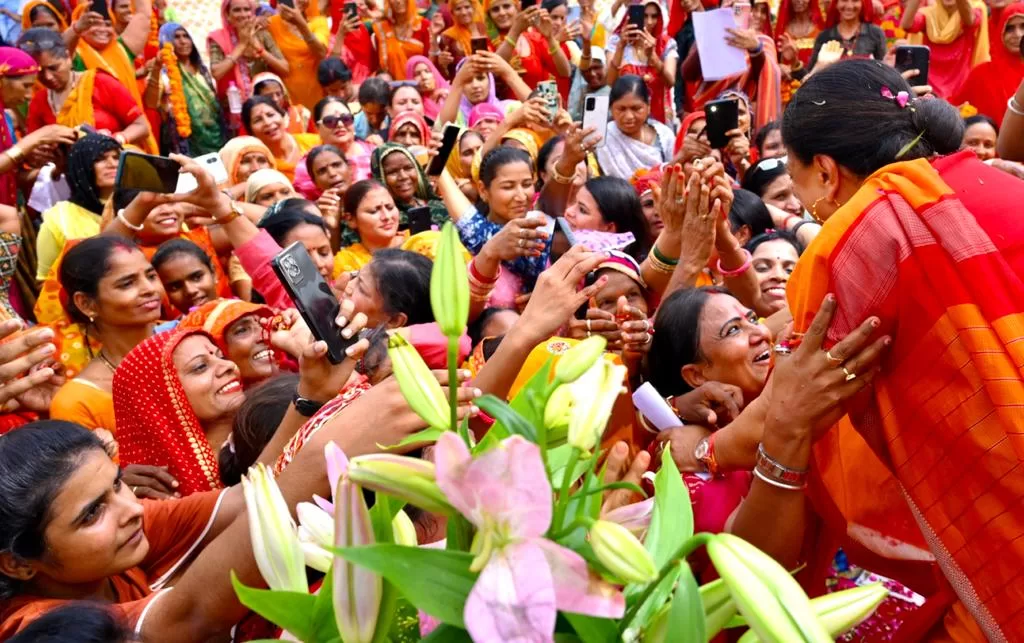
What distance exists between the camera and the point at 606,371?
82cm

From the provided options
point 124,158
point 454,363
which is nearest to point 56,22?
point 124,158

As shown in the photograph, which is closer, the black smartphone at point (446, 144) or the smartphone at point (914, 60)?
the black smartphone at point (446, 144)

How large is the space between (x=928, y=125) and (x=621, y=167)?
403 cm

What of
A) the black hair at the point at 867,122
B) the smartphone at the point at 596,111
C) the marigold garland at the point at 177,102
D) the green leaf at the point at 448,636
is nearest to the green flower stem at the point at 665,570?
the green leaf at the point at 448,636

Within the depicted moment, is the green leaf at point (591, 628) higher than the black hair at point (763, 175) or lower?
higher

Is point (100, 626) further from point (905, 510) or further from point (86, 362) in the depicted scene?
point (86, 362)

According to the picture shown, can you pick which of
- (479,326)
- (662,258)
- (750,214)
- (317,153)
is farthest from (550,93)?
(662,258)

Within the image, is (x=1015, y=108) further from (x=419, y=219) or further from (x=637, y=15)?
(x=637, y=15)

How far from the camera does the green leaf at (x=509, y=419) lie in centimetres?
76

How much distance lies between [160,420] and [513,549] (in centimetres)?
209

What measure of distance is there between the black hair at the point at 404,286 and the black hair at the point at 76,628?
1662 millimetres

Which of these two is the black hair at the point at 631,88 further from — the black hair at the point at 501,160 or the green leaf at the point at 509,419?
the green leaf at the point at 509,419

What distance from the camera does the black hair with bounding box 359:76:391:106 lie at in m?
6.92

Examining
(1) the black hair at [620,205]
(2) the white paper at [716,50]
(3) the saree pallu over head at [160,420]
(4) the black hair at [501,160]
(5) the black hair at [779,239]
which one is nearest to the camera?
(3) the saree pallu over head at [160,420]
